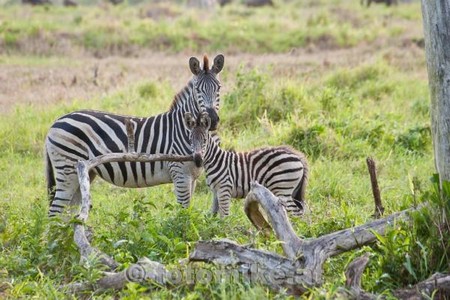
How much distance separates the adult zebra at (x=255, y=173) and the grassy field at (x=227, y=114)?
1.28 feet

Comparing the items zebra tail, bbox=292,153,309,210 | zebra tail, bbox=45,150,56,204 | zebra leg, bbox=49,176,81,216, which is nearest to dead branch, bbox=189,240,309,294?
zebra leg, bbox=49,176,81,216

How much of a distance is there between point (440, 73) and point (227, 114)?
661cm

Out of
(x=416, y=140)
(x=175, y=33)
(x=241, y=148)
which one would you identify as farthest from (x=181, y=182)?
(x=175, y=33)

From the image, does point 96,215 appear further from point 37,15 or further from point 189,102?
point 37,15

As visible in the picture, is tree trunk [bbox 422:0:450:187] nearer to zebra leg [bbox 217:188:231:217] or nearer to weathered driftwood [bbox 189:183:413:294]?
weathered driftwood [bbox 189:183:413:294]

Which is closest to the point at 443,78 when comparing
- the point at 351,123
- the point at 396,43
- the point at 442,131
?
the point at 442,131

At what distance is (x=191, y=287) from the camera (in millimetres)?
5805

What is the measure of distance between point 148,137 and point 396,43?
1432cm

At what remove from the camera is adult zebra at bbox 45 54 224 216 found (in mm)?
8523

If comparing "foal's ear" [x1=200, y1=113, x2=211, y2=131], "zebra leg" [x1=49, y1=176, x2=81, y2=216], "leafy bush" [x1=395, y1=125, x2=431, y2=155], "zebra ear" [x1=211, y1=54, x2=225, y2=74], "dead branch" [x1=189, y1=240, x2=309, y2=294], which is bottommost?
"leafy bush" [x1=395, y1=125, x2=431, y2=155]

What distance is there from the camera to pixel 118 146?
8648mm

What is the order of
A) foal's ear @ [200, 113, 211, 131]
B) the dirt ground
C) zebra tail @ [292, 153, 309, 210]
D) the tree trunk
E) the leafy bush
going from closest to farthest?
the tree trunk < foal's ear @ [200, 113, 211, 131] < zebra tail @ [292, 153, 309, 210] < the leafy bush < the dirt ground

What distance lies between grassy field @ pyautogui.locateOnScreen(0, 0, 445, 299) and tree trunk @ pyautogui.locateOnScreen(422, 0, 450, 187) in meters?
0.30

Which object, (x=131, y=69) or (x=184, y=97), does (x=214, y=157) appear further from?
(x=131, y=69)
